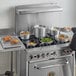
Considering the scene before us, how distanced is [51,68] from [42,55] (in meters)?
0.17

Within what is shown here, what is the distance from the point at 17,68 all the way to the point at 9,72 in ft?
0.53

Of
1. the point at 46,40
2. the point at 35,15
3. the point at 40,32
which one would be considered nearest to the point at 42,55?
the point at 46,40

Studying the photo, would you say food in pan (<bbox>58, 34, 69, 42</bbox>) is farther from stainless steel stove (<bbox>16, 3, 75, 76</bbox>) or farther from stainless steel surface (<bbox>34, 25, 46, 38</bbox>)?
stainless steel surface (<bbox>34, 25, 46, 38</bbox>)

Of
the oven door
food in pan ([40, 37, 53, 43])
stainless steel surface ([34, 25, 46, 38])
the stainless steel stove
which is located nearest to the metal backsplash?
the stainless steel stove

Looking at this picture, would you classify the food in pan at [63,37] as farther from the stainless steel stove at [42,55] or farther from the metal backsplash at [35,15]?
the metal backsplash at [35,15]

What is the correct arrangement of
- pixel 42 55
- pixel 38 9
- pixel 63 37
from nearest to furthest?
1. pixel 42 55
2. pixel 63 37
3. pixel 38 9

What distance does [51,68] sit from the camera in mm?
2430

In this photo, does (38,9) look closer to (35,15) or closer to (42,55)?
(35,15)

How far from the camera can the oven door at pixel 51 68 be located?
2.37 meters

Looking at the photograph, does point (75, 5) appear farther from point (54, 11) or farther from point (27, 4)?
point (27, 4)

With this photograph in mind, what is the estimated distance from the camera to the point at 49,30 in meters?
2.66

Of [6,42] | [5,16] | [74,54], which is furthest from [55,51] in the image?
[5,16]

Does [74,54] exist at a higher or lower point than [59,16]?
lower

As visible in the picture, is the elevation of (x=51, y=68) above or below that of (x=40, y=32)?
below
